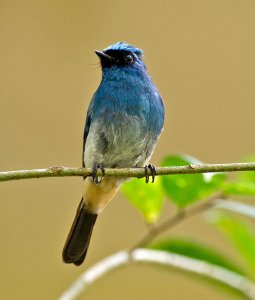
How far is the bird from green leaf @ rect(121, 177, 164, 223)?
0.76 feet

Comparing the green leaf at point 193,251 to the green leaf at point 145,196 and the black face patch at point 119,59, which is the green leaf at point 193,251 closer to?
the green leaf at point 145,196

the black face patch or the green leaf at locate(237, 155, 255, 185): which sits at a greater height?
the black face patch

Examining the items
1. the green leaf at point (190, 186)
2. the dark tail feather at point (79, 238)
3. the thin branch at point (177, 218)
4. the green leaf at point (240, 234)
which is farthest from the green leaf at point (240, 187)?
the dark tail feather at point (79, 238)

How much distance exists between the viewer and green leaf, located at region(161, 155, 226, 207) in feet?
8.11

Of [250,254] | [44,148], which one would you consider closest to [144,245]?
[250,254]

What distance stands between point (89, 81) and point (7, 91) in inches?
24.7

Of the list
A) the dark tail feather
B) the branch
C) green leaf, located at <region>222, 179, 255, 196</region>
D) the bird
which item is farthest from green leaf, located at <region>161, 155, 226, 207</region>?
the dark tail feather

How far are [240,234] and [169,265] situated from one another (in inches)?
13.4

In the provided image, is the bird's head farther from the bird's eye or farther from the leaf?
the leaf

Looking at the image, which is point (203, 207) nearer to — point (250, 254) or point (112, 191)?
point (250, 254)

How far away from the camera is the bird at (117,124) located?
3051 millimetres

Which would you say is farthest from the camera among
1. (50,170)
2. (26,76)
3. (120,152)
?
(26,76)

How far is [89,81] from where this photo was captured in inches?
211

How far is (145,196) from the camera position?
8.97ft
